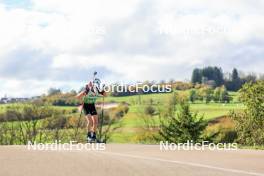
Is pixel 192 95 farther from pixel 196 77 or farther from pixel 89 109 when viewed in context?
pixel 89 109

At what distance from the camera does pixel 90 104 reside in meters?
17.2

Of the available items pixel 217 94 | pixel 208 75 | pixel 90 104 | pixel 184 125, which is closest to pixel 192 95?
pixel 217 94

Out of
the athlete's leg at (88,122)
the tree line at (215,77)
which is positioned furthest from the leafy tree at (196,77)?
the athlete's leg at (88,122)

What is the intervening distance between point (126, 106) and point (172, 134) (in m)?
25.7

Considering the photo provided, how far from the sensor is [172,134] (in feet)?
195

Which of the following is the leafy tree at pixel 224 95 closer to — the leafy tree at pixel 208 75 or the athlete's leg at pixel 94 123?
the leafy tree at pixel 208 75

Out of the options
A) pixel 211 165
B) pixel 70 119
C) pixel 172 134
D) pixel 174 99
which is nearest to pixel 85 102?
pixel 211 165

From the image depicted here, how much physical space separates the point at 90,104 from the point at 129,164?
21.2 ft

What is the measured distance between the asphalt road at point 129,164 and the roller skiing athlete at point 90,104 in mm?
3858

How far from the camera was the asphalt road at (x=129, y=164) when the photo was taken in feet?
32.2

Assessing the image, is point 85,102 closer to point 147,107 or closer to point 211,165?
point 211,165

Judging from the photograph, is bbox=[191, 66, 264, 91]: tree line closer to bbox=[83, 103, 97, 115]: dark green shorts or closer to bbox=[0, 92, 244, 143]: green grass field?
bbox=[0, 92, 244, 143]: green grass field

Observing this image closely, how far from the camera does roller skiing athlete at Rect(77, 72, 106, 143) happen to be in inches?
665

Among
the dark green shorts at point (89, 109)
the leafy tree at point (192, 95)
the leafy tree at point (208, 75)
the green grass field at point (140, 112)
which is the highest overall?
the leafy tree at point (208, 75)
